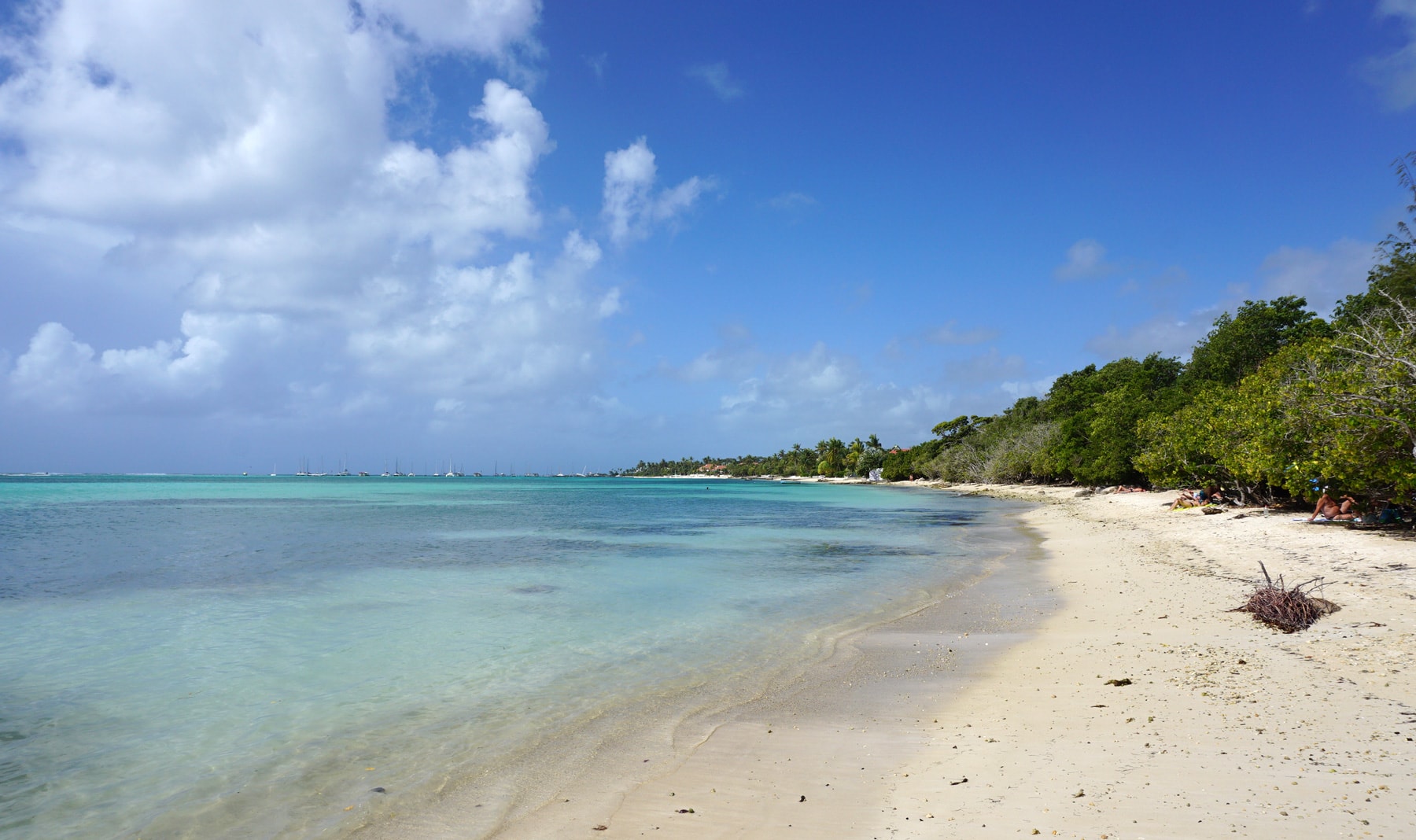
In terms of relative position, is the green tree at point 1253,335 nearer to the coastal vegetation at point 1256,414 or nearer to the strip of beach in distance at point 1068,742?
the coastal vegetation at point 1256,414

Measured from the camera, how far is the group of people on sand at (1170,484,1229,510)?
30438 millimetres

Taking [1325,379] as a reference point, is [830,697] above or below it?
below

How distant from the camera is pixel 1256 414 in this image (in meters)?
22.9

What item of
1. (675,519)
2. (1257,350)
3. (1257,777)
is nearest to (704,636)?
Answer: (1257,777)

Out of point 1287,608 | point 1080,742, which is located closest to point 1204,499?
point 1287,608

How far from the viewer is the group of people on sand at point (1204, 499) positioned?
30.4m

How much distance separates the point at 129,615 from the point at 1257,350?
63885mm

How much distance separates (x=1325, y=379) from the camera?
16.2 m

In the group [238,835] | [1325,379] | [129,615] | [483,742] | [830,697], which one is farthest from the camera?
[1325,379]

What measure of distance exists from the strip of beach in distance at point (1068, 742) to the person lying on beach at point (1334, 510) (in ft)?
35.5

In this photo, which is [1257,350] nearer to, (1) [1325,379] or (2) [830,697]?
(1) [1325,379]

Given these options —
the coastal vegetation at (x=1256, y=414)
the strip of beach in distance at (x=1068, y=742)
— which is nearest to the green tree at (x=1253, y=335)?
the coastal vegetation at (x=1256, y=414)

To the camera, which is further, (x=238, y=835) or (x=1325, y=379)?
(x=1325, y=379)

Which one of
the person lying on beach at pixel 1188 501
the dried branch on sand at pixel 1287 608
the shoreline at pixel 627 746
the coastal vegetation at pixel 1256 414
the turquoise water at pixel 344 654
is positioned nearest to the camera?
the shoreline at pixel 627 746
